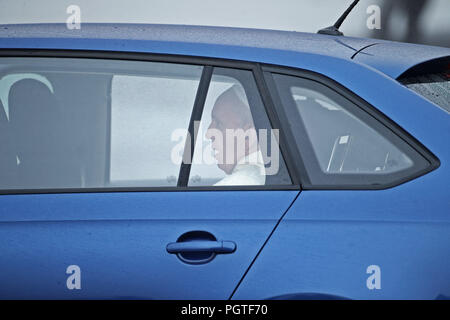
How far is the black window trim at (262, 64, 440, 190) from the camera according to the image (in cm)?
300

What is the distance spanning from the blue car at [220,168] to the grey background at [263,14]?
199 inches

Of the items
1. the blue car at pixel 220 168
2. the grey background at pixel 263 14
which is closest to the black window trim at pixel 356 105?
the blue car at pixel 220 168

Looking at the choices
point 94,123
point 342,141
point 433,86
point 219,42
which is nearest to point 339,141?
point 342,141

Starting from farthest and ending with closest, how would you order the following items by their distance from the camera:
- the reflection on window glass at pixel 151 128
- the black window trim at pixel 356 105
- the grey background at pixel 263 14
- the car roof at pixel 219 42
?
1. the grey background at pixel 263 14
2. the car roof at pixel 219 42
3. the reflection on window glass at pixel 151 128
4. the black window trim at pixel 356 105

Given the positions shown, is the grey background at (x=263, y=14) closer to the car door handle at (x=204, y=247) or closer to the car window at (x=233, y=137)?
the car window at (x=233, y=137)

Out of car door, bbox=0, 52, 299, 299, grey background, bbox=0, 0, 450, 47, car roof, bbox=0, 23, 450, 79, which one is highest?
grey background, bbox=0, 0, 450, 47

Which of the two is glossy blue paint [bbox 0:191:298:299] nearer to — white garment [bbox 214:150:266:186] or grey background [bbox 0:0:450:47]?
white garment [bbox 214:150:266:186]

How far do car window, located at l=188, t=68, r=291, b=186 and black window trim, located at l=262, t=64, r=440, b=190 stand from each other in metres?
0.05

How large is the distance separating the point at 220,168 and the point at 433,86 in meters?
0.72

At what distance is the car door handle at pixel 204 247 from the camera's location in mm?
2914

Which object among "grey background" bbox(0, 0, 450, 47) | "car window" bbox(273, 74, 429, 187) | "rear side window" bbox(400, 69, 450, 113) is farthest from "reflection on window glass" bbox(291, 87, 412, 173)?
"grey background" bbox(0, 0, 450, 47)

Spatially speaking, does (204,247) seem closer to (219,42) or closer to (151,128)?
(151,128)
